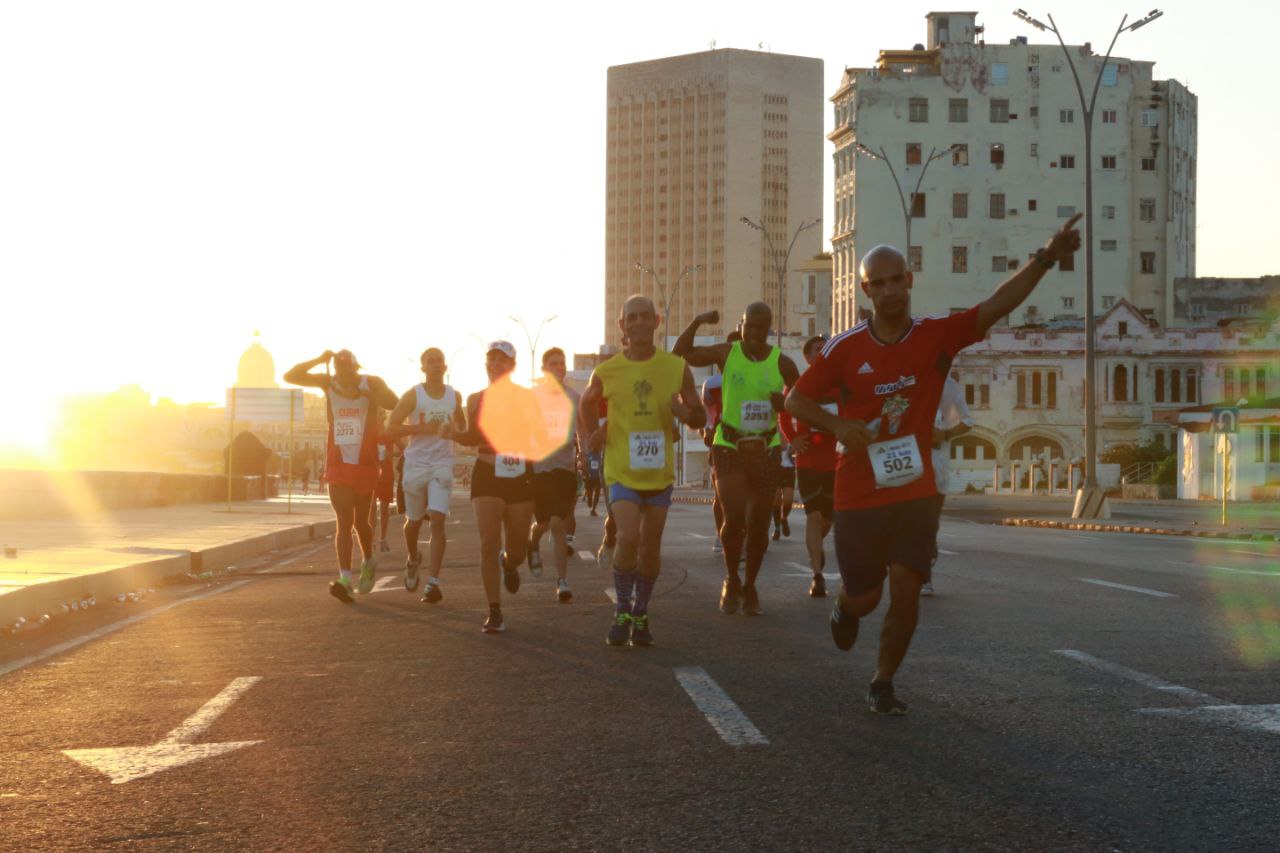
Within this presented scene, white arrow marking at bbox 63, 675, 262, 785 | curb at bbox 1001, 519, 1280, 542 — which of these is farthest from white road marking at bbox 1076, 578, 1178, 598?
curb at bbox 1001, 519, 1280, 542

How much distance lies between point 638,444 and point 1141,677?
2.98 m

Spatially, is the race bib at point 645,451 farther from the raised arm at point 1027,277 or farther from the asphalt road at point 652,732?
the raised arm at point 1027,277

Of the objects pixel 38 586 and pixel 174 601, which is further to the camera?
pixel 174 601

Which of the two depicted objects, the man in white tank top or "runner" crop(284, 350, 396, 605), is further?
"runner" crop(284, 350, 396, 605)

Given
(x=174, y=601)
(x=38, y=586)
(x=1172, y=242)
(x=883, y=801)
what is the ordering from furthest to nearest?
(x=1172, y=242), (x=174, y=601), (x=38, y=586), (x=883, y=801)

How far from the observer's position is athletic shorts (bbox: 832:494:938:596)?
6.47 m

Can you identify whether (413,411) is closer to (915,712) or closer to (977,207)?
(915,712)

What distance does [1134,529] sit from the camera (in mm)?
28047

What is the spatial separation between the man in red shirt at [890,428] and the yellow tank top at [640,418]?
2.50 m

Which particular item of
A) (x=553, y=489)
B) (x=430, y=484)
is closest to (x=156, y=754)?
(x=553, y=489)

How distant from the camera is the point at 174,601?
13383 mm

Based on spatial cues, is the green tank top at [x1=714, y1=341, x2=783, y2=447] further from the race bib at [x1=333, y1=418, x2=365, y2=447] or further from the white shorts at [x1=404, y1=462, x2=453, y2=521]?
the race bib at [x1=333, y1=418, x2=365, y2=447]

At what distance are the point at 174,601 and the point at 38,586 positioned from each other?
156cm

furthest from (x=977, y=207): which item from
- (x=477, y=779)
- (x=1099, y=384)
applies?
(x=477, y=779)
